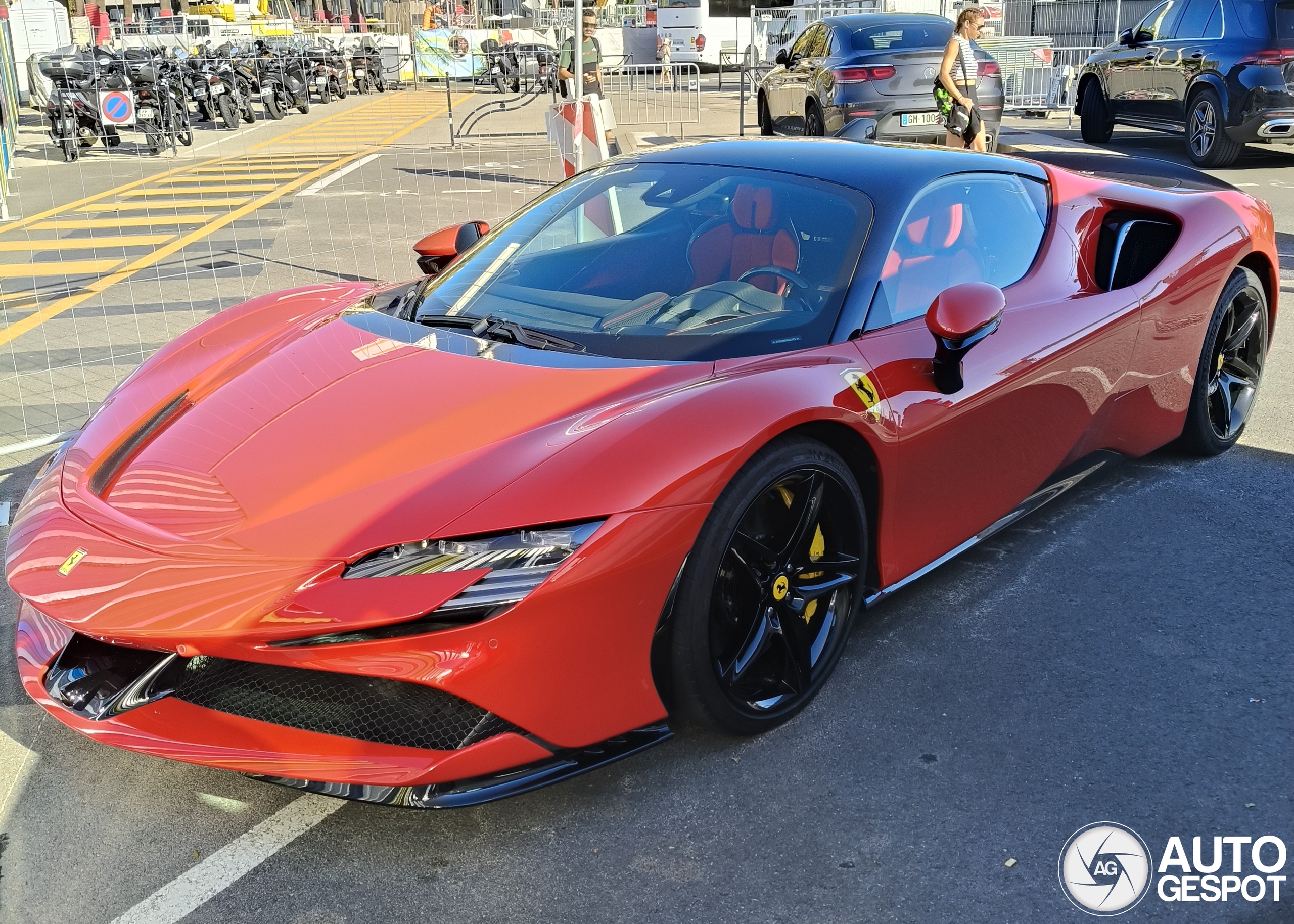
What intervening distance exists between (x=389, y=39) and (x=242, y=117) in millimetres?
10303

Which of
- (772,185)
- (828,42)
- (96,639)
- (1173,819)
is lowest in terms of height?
(1173,819)

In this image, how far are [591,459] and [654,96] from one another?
22.0 m

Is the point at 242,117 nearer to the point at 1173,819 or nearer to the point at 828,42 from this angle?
the point at 828,42

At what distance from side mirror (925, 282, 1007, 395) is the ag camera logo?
1.19 m

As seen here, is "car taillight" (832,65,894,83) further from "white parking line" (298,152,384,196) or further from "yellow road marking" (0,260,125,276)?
"yellow road marking" (0,260,125,276)

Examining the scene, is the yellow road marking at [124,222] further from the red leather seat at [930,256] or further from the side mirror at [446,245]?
the red leather seat at [930,256]

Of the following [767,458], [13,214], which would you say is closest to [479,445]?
[767,458]

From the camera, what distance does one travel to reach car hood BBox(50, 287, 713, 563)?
2482 mm

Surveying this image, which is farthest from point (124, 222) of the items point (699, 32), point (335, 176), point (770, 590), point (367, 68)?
point (699, 32)

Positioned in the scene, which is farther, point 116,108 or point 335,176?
point 116,108

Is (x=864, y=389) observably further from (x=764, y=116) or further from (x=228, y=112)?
(x=228, y=112)

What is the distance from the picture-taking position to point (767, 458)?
2766 millimetres

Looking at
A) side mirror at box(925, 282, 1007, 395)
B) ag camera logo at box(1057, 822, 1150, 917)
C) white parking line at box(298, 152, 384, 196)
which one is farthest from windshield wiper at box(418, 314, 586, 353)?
white parking line at box(298, 152, 384, 196)

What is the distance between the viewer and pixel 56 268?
9312 millimetres
